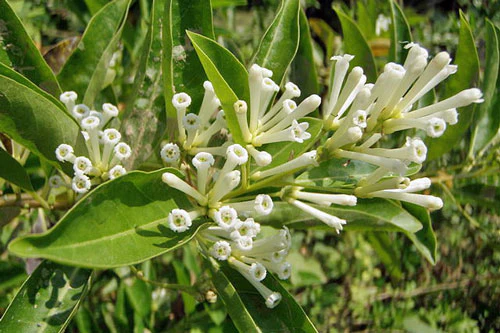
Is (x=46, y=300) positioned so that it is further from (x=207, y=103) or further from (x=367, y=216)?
(x=367, y=216)

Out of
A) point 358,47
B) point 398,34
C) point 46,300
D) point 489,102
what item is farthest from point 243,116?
point 489,102

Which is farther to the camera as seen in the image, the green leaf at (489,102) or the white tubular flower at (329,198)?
the green leaf at (489,102)

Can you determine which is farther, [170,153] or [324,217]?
[170,153]

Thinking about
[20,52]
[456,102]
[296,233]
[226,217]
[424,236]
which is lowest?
[296,233]

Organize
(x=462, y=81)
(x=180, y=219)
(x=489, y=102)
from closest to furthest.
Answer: (x=180, y=219) → (x=462, y=81) → (x=489, y=102)

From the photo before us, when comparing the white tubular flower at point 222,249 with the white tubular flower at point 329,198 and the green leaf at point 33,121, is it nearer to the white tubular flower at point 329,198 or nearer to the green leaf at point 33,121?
the white tubular flower at point 329,198

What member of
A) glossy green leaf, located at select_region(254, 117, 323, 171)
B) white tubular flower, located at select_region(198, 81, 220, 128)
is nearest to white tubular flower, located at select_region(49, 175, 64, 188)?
white tubular flower, located at select_region(198, 81, 220, 128)

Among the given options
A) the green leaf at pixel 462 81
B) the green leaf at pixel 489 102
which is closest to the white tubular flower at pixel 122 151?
the green leaf at pixel 462 81
